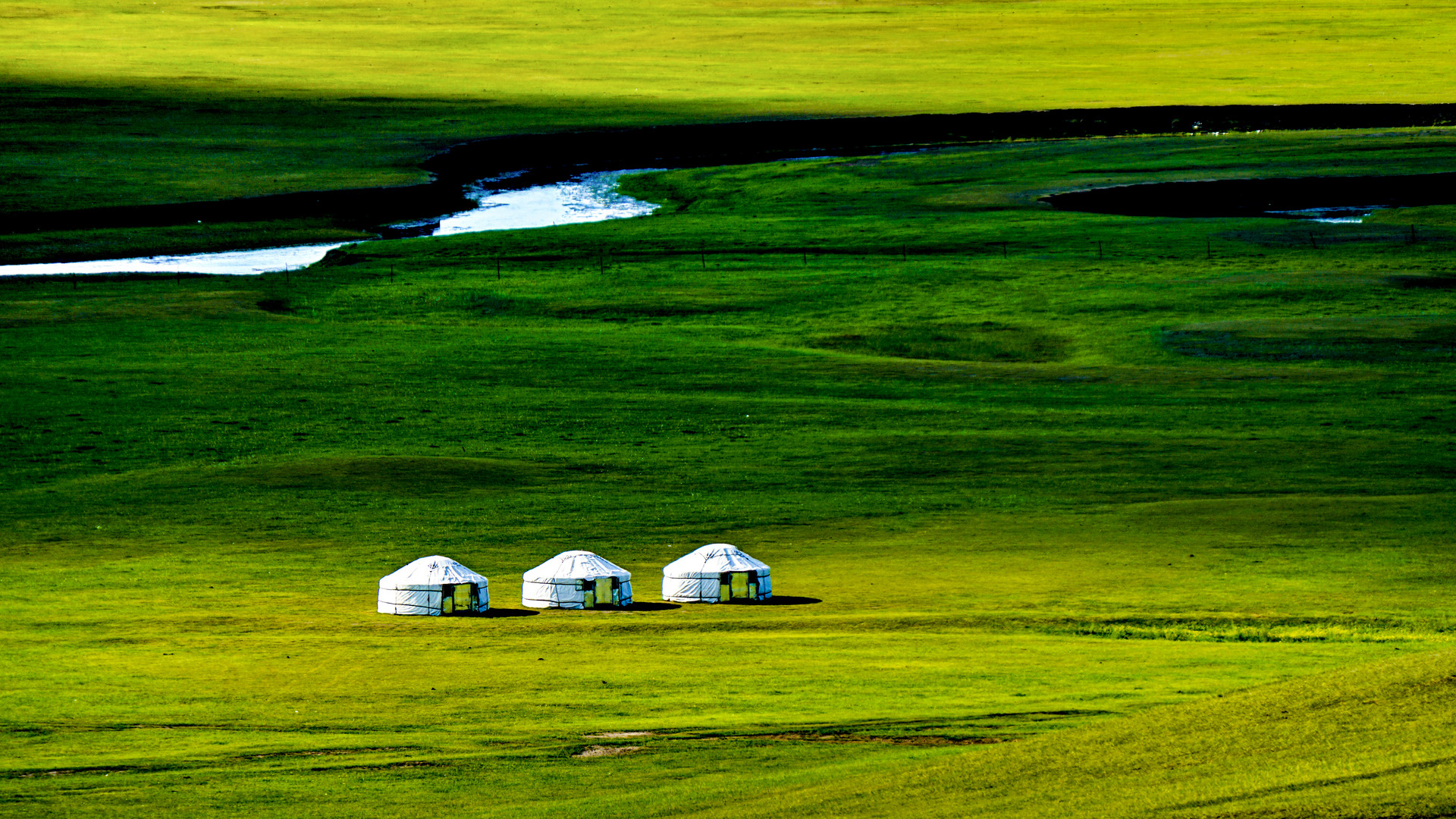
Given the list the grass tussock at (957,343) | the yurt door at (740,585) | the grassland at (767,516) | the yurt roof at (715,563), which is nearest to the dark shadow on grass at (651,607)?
the grassland at (767,516)

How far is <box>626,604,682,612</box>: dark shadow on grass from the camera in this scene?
43.6m

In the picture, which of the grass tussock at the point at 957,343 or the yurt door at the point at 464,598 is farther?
the grass tussock at the point at 957,343

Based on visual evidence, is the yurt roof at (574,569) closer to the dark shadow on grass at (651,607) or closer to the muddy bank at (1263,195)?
the dark shadow on grass at (651,607)

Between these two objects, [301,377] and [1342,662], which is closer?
[1342,662]

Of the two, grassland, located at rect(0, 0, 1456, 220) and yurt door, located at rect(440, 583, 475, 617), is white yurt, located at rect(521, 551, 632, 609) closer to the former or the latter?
yurt door, located at rect(440, 583, 475, 617)

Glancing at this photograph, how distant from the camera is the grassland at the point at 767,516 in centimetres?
2734

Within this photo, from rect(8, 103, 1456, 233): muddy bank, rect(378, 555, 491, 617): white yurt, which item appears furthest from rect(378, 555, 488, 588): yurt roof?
rect(8, 103, 1456, 233): muddy bank

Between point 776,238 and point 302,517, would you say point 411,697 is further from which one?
point 776,238

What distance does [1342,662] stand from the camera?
112 ft

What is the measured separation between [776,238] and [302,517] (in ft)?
183

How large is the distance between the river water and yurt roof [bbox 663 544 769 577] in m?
63.5

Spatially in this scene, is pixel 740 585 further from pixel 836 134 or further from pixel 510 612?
pixel 836 134

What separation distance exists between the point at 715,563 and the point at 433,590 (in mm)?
6658

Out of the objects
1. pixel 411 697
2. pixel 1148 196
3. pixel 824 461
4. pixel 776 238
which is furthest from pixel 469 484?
pixel 1148 196
